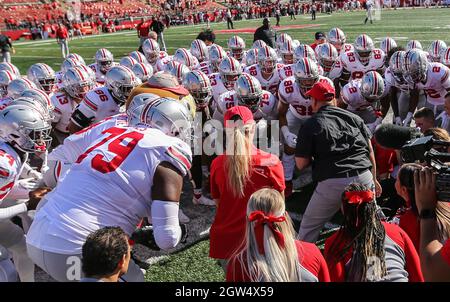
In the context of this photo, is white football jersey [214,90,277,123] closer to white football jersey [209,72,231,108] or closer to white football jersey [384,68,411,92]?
white football jersey [209,72,231,108]

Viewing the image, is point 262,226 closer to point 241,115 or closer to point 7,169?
point 241,115

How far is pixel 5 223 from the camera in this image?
3244 millimetres

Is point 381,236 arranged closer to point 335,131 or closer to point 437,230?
point 437,230

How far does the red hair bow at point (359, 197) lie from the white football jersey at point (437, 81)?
170 inches

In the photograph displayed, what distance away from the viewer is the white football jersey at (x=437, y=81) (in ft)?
19.8

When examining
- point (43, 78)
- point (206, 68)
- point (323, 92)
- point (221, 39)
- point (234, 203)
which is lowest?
point (221, 39)

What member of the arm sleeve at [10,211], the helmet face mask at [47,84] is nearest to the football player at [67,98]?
the helmet face mask at [47,84]

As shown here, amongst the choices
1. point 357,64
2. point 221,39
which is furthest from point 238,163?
point 221,39

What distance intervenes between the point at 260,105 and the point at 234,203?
2.85m

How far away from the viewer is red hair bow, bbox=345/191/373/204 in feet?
7.73

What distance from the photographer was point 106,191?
249cm

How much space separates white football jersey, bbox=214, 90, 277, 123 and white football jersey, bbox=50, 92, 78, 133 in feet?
6.09

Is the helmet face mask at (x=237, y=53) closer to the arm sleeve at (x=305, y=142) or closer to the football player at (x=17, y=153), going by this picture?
the arm sleeve at (x=305, y=142)
